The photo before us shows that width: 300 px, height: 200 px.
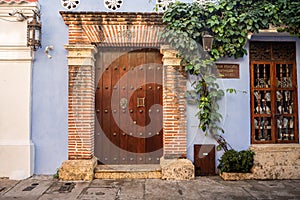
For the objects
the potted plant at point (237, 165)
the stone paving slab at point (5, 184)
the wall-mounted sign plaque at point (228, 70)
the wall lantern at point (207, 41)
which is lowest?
the stone paving slab at point (5, 184)

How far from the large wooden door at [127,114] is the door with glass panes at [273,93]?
185cm

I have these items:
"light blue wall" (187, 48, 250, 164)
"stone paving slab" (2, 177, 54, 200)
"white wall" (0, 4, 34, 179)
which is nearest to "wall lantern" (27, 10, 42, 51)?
"white wall" (0, 4, 34, 179)

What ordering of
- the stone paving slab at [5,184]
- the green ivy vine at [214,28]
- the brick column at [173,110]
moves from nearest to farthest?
the stone paving slab at [5,184] → the green ivy vine at [214,28] → the brick column at [173,110]

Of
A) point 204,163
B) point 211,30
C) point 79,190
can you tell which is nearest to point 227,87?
point 211,30

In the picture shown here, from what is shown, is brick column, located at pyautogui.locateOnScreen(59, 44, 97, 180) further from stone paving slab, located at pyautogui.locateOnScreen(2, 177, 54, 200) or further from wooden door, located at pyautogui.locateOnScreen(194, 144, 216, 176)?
wooden door, located at pyautogui.locateOnScreen(194, 144, 216, 176)

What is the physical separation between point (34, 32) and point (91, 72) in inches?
47.3

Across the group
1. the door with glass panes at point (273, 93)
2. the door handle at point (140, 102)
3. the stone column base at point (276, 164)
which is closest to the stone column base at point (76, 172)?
the door handle at point (140, 102)

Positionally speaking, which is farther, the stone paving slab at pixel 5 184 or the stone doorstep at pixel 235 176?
the stone doorstep at pixel 235 176

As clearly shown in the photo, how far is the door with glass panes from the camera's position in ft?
16.8

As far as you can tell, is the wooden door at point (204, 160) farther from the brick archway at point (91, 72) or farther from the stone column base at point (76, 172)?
the stone column base at point (76, 172)

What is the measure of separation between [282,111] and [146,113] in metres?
2.62

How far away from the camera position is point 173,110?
191 inches

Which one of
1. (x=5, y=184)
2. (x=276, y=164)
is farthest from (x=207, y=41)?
(x=5, y=184)

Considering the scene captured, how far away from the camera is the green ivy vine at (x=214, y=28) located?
15.4 ft
